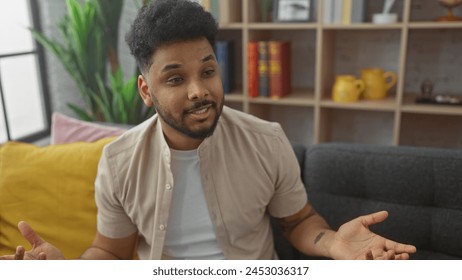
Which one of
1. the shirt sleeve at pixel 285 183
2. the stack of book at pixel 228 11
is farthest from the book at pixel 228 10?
the shirt sleeve at pixel 285 183

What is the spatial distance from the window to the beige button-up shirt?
3.40 feet

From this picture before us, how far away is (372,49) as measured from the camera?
7.27 ft

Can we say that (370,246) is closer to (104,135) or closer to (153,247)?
(153,247)

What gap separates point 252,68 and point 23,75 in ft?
3.80

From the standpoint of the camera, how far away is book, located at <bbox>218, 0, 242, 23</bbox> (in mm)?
2133

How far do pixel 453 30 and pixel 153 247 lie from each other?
1830 mm

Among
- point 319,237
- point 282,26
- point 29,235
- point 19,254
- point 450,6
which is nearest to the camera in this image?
point 19,254

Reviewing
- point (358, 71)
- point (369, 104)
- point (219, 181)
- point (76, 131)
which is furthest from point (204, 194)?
point (358, 71)

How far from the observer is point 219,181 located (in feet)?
3.00

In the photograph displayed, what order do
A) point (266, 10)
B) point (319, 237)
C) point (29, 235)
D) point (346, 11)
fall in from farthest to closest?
1. point (266, 10)
2. point (346, 11)
3. point (319, 237)
4. point (29, 235)

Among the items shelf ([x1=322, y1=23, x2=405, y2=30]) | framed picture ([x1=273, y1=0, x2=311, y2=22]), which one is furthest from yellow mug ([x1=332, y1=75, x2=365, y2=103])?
framed picture ([x1=273, y1=0, x2=311, y2=22])

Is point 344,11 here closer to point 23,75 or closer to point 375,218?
point 375,218

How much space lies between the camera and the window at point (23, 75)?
1938 millimetres

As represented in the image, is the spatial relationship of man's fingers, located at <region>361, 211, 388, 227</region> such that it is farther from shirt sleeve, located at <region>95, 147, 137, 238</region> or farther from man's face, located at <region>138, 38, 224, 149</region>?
shirt sleeve, located at <region>95, 147, 137, 238</region>
